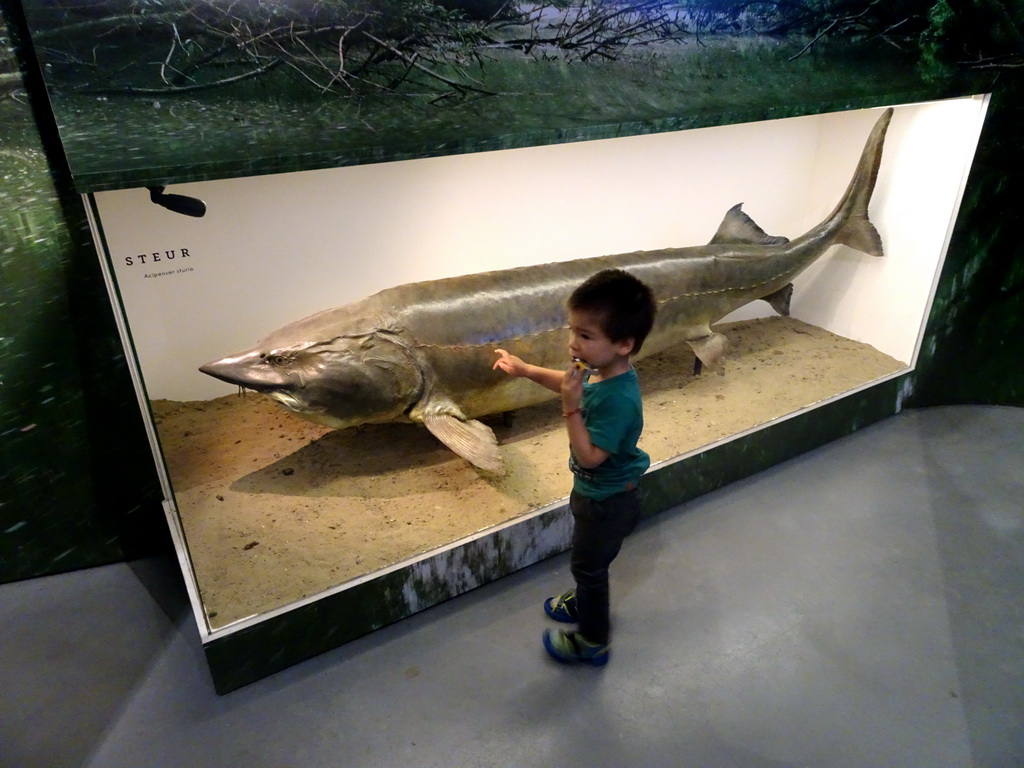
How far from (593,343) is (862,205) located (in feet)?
8.34

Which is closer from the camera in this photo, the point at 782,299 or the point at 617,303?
the point at 617,303

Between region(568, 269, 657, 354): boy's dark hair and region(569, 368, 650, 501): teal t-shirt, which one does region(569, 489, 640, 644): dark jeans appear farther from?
region(568, 269, 657, 354): boy's dark hair

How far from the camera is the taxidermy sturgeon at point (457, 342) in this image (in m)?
2.30

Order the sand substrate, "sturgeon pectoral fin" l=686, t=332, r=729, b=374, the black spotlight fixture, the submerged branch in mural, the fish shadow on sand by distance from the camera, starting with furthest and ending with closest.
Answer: "sturgeon pectoral fin" l=686, t=332, r=729, b=374 → the fish shadow on sand → the sand substrate → the black spotlight fixture → the submerged branch in mural

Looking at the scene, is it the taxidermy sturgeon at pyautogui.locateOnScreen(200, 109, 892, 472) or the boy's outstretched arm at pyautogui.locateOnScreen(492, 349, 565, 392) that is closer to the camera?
the boy's outstretched arm at pyautogui.locateOnScreen(492, 349, 565, 392)

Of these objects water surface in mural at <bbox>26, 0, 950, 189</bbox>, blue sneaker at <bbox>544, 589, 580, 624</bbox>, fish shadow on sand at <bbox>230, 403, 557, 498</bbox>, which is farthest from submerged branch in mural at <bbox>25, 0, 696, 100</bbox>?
blue sneaker at <bbox>544, 589, 580, 624</bbox>

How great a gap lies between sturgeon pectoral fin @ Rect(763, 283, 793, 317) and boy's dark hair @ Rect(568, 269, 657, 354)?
2139 millimetres

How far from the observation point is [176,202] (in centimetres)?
178

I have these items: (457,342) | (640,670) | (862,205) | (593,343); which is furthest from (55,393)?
(862,205)

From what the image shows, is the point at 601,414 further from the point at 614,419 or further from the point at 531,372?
the point at 531,372

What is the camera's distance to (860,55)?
2.57 meters

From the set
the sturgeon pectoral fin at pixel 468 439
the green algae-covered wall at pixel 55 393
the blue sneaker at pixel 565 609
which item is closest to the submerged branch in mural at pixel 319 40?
the green algae-covered wall at pixel 55 393

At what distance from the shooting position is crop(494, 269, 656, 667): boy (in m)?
1.60

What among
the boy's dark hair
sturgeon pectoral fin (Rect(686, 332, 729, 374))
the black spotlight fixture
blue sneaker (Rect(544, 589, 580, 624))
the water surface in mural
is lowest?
blue sneaker (Rect(544, 589, 580, 624))
